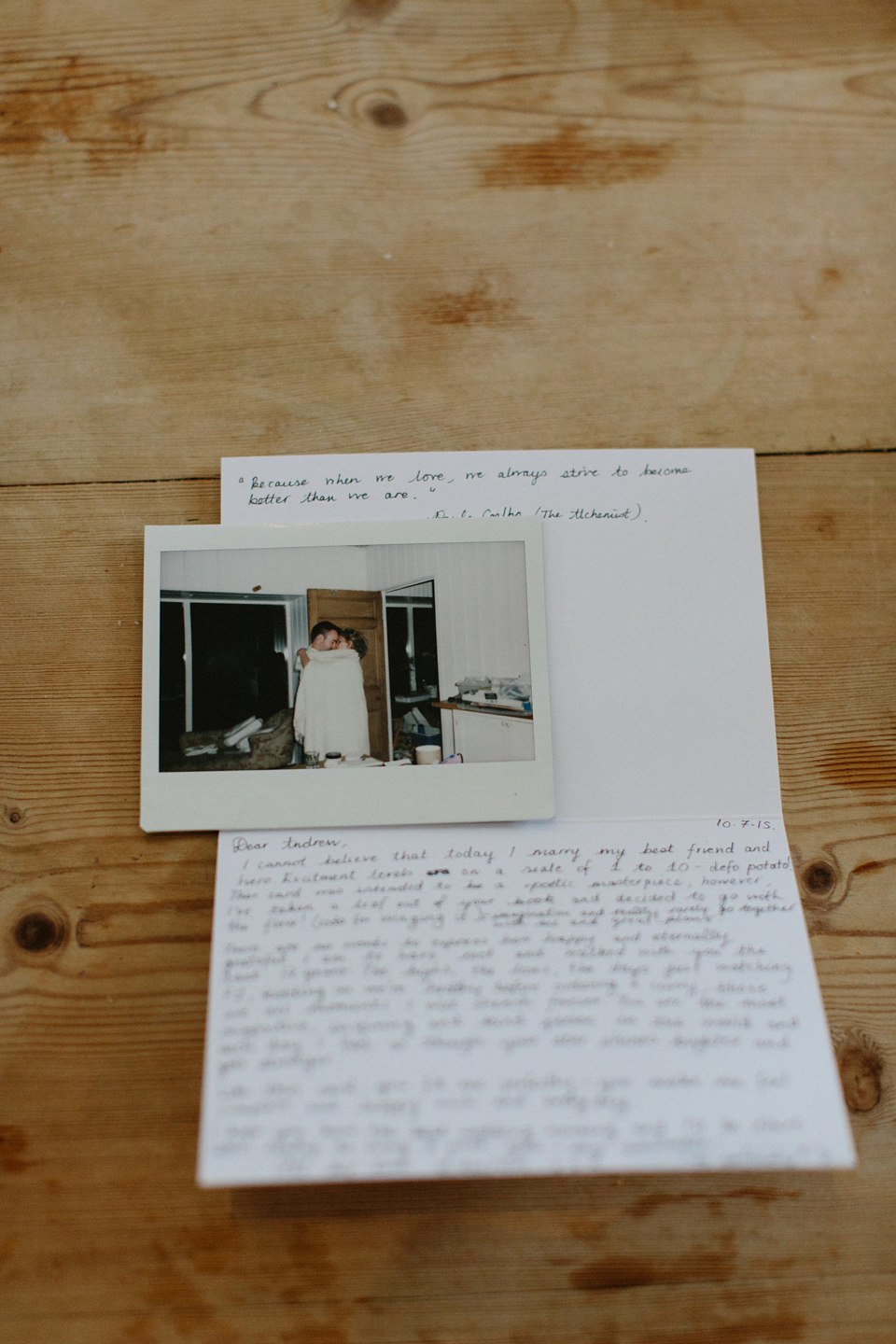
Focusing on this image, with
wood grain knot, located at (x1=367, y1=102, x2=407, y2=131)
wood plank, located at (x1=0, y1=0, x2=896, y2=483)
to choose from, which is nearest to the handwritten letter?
wood plank, located at (x1=0, y1=0, x2=896, y2=483)

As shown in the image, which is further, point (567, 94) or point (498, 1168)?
point (567, 94)

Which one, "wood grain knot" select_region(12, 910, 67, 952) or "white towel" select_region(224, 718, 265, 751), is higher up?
"white towel" select_region(224, 718, 265, 751)

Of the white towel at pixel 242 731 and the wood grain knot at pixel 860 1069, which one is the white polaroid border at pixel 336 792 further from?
the wood grain knot at pixel 860 1069

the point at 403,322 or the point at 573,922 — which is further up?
the point at 403,322

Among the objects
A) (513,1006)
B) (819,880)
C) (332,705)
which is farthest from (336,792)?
(819,880)

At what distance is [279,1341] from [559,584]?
0.43m

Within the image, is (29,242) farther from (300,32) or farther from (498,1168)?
(498,1168)

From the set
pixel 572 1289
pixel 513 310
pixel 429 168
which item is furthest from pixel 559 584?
pixel 572 1289

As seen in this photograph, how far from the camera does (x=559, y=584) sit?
0.47 meters

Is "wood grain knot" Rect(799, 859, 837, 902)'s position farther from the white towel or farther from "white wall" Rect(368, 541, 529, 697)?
the white towel

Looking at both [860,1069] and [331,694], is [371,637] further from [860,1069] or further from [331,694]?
[860,1069]

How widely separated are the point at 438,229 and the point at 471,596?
238 mm

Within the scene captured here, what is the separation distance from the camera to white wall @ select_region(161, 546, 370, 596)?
0.46 meters

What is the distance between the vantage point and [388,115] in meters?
0.49
